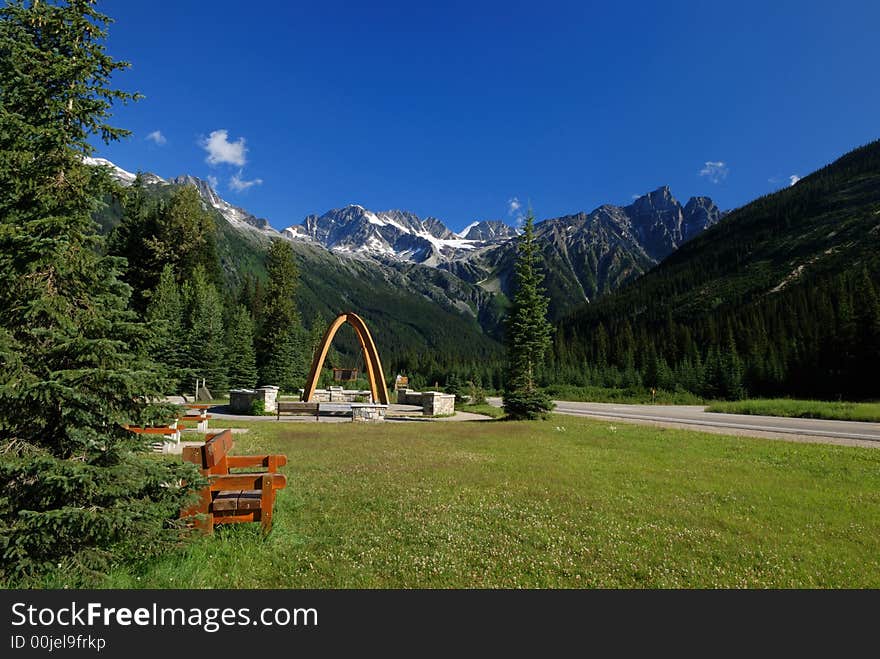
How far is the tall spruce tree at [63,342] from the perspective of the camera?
4383 mm

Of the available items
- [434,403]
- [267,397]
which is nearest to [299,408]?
[267,397]

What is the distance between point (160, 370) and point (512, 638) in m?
4.73

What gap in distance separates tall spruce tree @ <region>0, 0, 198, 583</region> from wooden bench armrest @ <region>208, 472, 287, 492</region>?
72cm

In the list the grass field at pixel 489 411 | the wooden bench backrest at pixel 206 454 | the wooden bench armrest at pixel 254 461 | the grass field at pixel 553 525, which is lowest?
the grass field at pixel 489 411

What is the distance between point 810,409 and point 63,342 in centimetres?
3558

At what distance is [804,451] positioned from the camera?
529 inches

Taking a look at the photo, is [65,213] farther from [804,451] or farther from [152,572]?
[804,451]

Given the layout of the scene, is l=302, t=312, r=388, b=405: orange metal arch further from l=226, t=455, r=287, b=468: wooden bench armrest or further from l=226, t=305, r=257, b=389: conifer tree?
l=226, t=455, r=287, b=468: wooden bench armrest

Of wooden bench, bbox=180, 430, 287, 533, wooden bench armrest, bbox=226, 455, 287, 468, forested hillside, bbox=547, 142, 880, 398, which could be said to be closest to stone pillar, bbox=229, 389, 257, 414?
wooden bench armrest, bbox=226, 455, 287, 468

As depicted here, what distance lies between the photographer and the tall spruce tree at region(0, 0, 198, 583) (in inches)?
173

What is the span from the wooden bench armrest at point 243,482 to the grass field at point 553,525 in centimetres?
64

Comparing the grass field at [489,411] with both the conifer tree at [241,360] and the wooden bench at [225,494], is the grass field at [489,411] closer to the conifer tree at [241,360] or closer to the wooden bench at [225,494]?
the wooden bench at [225,494]

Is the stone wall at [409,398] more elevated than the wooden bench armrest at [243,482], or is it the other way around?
the wooden bench armrest at [243,482]

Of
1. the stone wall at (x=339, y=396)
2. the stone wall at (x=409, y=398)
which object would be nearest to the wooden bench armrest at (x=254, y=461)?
the stone wall at (x=339, y=396)
